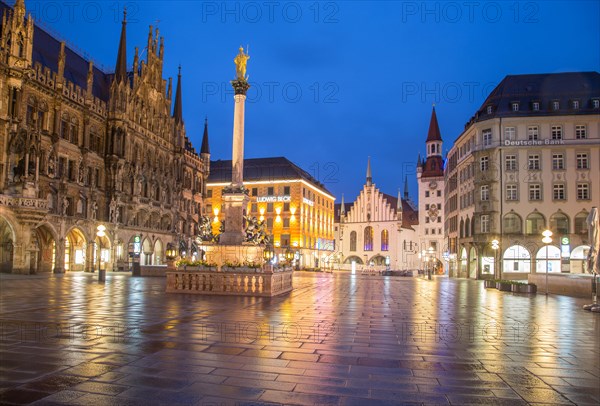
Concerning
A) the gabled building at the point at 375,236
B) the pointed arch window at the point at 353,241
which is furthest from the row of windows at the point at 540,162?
the pointed arch window at the point at 353,241

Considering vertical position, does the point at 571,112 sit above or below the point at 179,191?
above

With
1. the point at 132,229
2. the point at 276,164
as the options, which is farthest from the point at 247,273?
the point at 276,164

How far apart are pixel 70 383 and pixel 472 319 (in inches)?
454

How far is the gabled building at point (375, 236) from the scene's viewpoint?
108625mm

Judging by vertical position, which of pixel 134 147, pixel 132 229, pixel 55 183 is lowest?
pixel 132 229

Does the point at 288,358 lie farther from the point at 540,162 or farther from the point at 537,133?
the point at 537,133

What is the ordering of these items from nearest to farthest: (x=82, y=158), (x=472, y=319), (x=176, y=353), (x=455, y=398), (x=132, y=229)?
(x=455, y=398), (x=176, y=353), (x=472, y=319), (x=82, y=158), (x=132, y=229)

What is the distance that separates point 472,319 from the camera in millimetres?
15039

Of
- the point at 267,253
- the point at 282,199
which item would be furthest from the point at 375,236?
the point at 267,253

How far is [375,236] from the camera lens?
362 feet

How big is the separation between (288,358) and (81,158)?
4918 cm

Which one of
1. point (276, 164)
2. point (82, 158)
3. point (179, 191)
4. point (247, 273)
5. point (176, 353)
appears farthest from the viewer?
point (276, 164)

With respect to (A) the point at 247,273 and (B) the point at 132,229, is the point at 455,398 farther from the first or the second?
(B) the point at 132,229

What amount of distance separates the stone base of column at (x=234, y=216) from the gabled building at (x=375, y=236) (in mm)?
80222
